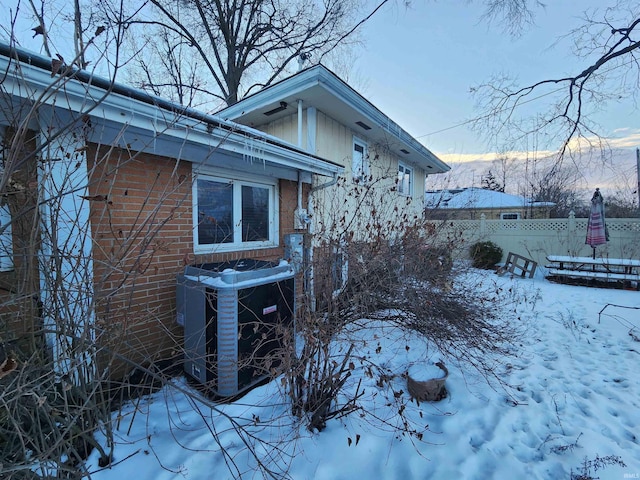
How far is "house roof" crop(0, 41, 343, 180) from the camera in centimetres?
171

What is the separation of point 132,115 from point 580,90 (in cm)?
836

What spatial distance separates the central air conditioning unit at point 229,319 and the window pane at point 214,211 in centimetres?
69

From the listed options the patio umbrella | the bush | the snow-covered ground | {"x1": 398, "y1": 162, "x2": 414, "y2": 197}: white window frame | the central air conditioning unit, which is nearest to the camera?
the snow-covered ground

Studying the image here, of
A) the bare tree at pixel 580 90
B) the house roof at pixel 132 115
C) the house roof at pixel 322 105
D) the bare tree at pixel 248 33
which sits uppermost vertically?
the bare tree at pixel 248 33

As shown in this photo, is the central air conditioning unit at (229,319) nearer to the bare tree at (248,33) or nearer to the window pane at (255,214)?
the window pane at (255,214)

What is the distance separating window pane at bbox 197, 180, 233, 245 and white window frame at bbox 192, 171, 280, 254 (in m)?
0.05

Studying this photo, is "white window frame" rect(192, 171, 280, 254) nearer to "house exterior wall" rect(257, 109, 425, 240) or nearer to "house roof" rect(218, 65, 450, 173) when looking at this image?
"house exterior wall" rect(257, 109, 425, 240)

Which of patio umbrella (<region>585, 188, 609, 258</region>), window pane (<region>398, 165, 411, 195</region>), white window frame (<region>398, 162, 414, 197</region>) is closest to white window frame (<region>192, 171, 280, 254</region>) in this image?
white window frame (<region>398, 162, 414, 197</region>)

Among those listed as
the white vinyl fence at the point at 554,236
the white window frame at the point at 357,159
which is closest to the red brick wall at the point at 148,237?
the white window frame at the point at 357,159

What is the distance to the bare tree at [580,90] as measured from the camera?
5312 millimetres

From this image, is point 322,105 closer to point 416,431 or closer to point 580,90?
point 416,431

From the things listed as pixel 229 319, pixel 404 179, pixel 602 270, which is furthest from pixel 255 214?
pixel 602 270

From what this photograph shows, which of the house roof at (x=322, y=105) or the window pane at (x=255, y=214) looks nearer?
the window pane at (x=255, y=214)

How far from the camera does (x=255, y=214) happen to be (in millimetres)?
4371
